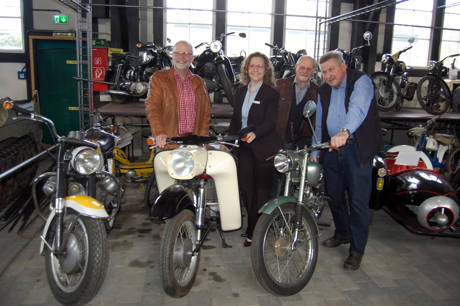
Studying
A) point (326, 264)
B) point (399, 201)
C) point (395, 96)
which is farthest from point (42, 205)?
point (395, 96)

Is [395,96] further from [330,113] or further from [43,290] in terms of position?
[43,290]

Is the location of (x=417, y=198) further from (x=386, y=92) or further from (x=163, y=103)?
(x=386, y=92)

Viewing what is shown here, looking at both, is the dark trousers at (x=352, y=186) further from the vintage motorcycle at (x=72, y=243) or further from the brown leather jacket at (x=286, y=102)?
the vintage motorcycle at (x=72, y=243)

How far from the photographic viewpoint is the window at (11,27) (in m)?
7.52

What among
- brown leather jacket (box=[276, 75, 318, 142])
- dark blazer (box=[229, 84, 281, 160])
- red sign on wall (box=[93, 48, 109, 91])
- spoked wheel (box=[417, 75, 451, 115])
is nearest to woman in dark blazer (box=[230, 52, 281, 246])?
dark blazer (box=[229, 84, 281, 160])

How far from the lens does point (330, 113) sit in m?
2.61

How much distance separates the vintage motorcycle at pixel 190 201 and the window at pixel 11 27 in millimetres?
6773

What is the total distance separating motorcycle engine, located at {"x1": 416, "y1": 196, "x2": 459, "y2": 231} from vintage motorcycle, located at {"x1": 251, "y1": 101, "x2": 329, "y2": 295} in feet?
3.88

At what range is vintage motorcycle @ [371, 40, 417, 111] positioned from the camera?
6.23m

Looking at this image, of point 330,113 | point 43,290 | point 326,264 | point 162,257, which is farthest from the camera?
point 326,264

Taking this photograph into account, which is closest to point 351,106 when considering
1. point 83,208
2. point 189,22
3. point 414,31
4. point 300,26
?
point 83,208

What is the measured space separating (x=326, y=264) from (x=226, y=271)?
2.50 feet

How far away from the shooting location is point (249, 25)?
8.03m

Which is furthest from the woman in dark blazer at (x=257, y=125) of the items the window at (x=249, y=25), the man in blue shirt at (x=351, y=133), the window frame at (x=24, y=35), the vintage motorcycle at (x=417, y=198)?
the window frame at (x=24, y=35)
